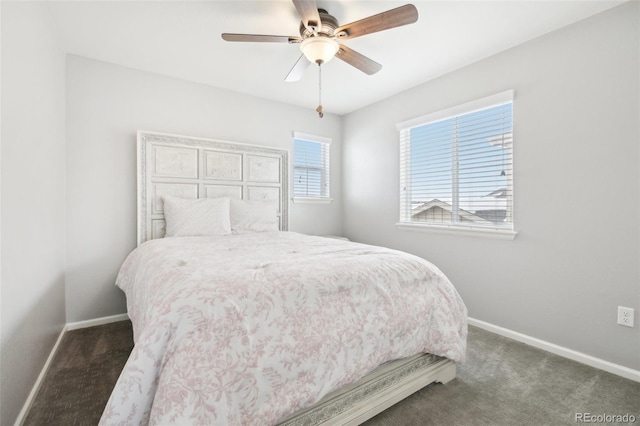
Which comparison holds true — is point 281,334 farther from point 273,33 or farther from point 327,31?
point 273,33

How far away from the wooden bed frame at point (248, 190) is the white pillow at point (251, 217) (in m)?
0.27

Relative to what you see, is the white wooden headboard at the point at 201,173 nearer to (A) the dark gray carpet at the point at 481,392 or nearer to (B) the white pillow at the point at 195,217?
(B) the white pillow at the point at 195,217

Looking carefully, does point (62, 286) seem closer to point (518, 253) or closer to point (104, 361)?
point (104, 361)

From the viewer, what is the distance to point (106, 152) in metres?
2.76

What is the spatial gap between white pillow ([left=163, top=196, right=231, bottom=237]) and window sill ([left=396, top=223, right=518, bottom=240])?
2.02 metres

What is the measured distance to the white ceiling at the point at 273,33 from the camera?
200 cm

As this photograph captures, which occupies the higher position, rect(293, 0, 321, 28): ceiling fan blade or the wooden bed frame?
rect(293, 0, 321, 28): ceiling fan blade

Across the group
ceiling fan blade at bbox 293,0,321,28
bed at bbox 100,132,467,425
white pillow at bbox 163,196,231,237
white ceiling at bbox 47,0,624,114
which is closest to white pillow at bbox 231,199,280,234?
white pillow at bbox 163,196,231,237

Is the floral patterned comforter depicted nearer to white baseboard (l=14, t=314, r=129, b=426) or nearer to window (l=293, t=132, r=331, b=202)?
white baseboard (l=14, t=314, r=129, b=426)

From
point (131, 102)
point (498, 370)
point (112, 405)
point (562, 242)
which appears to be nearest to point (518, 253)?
point (562, 242)

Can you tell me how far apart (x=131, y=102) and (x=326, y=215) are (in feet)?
8.72

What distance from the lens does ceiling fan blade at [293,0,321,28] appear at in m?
1.60

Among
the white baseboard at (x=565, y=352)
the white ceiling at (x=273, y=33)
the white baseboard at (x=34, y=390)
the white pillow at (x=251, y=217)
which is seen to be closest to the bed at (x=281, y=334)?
the white baseboard at (x=34, y=390)

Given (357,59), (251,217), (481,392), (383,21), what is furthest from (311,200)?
(481,392)
